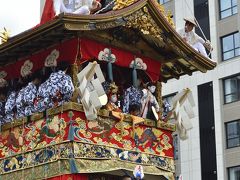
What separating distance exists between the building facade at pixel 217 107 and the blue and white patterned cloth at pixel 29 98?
18.7 metres

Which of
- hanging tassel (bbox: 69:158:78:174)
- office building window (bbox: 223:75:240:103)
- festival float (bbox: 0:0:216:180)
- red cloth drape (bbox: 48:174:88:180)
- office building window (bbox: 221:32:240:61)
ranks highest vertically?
office building window (bbox: 221:32:240:61)

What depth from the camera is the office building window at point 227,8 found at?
31.2 metres

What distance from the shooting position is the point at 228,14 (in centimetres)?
3130

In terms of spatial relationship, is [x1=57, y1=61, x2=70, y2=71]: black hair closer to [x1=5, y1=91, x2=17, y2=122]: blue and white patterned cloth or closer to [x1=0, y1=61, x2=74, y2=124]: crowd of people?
[x1=0, y1=61, x2=74, y2=124]: crowd of people

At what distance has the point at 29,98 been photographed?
37.1 feet

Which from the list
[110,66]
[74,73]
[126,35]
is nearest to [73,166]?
[74,73]

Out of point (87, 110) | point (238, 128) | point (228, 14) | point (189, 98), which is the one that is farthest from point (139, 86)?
point (228, 14)

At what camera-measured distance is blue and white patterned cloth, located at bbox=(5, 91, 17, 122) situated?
11.7m

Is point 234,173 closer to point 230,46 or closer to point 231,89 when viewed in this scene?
point 231,89

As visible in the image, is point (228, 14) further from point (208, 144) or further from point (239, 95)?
point (208, 144)

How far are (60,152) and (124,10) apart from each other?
2.66 metres

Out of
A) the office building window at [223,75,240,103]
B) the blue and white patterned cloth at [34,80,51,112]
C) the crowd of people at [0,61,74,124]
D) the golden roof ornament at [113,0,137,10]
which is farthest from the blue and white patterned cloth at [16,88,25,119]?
the office building window at [223,75,240,103]

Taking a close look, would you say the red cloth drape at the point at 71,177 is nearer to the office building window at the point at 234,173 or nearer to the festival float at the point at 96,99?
the festival float at the point at 96,99

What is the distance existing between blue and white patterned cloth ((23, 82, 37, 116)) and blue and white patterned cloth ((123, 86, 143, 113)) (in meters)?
1.62
